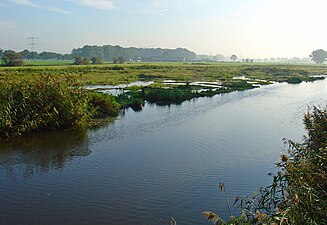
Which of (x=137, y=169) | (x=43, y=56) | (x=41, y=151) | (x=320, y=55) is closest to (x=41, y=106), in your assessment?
(x=41, y=151)

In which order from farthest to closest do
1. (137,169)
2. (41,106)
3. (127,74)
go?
1. (127,74)
2. (41,106)
3. (137,169)

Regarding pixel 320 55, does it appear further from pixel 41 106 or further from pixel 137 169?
pixel 137 169

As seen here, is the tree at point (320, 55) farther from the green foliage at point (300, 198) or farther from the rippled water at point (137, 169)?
the green foliage at point (300, 198)

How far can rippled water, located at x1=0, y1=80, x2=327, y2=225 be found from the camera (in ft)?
29.8

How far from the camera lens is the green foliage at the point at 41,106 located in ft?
51.9

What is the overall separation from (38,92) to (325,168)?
13749 mm

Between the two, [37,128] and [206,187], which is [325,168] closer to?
[206,187]

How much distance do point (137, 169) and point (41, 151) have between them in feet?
15.6

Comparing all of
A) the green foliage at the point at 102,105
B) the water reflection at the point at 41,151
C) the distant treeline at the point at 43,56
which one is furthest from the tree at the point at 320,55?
the water reflection at the point at 41,151

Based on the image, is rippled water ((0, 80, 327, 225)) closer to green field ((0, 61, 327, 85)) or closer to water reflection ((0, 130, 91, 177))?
water reflection ((0, 130, 91, 177))

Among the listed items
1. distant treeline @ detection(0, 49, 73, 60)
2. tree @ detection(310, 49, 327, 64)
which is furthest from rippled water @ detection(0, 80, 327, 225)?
tree @ detection(310, 49, 327, 64)

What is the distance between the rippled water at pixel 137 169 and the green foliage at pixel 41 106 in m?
0.78


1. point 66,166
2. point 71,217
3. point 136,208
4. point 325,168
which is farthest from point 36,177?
point 325,168

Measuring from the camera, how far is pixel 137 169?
12219 millimetres
